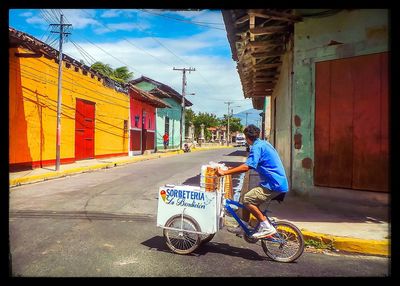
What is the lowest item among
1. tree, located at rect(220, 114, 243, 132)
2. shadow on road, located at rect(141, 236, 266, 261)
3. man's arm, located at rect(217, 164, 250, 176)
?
shadow on road, located at rect(141, 236, 266, 261)

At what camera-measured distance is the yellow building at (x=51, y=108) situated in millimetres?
14719

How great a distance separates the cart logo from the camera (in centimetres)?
512

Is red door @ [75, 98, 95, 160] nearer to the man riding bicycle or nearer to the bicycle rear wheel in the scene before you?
the man riding bicycle

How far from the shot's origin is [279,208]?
25.6 feet

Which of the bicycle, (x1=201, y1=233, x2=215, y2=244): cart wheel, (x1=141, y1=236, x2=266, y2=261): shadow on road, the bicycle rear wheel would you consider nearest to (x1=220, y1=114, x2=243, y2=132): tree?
(x1=141, y1=236, x2=266, y2=261): shadow on road

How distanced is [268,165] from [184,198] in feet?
4.23

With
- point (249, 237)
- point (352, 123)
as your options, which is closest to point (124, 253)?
point (249, 237)

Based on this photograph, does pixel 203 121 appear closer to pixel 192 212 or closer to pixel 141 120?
pixel 141 120

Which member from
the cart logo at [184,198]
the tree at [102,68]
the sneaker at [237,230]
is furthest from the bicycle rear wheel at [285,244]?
the tree at [102,68]

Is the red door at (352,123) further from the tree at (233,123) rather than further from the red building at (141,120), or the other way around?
the tree at (233,123)

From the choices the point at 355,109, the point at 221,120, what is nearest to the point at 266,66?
the point at 355,109

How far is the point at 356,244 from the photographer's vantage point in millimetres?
5414

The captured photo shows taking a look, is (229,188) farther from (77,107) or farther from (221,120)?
(221,120)

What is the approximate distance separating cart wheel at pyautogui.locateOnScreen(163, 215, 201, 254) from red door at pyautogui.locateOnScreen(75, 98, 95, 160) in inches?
651
